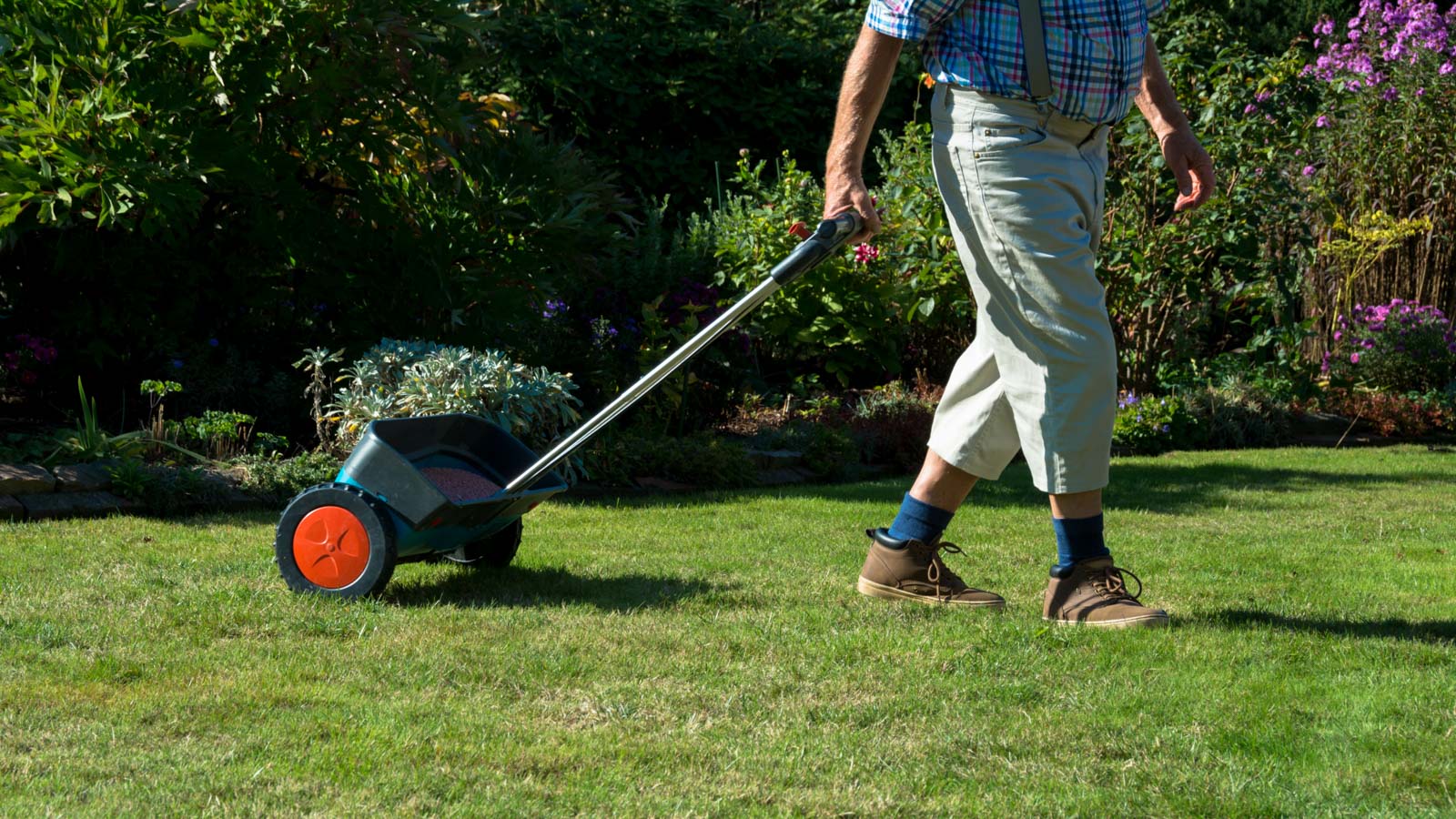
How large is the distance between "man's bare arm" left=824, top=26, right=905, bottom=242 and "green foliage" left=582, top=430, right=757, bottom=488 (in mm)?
2468

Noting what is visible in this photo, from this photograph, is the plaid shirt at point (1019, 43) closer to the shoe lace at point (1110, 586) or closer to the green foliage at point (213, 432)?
the shoe lace at point (1110, 586)

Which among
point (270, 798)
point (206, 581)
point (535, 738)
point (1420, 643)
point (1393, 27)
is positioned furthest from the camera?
point (1393, 27)

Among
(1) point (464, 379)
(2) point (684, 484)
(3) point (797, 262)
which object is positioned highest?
(3) point (797, 262)

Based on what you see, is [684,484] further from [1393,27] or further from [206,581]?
[1393,27]

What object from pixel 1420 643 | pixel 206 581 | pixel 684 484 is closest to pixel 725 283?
pixel 684 484

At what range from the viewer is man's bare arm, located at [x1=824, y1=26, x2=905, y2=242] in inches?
126

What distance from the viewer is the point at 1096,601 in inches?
129

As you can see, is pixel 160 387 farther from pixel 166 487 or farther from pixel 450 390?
pixel 450 390

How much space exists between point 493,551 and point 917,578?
3.80 ft

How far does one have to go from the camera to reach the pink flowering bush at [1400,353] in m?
8.75

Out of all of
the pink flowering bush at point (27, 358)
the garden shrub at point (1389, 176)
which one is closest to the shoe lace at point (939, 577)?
the pink flowering bush at point (27, 358)

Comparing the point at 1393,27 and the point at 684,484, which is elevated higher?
the point at 1393,27

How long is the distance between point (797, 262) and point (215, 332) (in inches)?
133

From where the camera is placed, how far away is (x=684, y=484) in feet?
18.7
